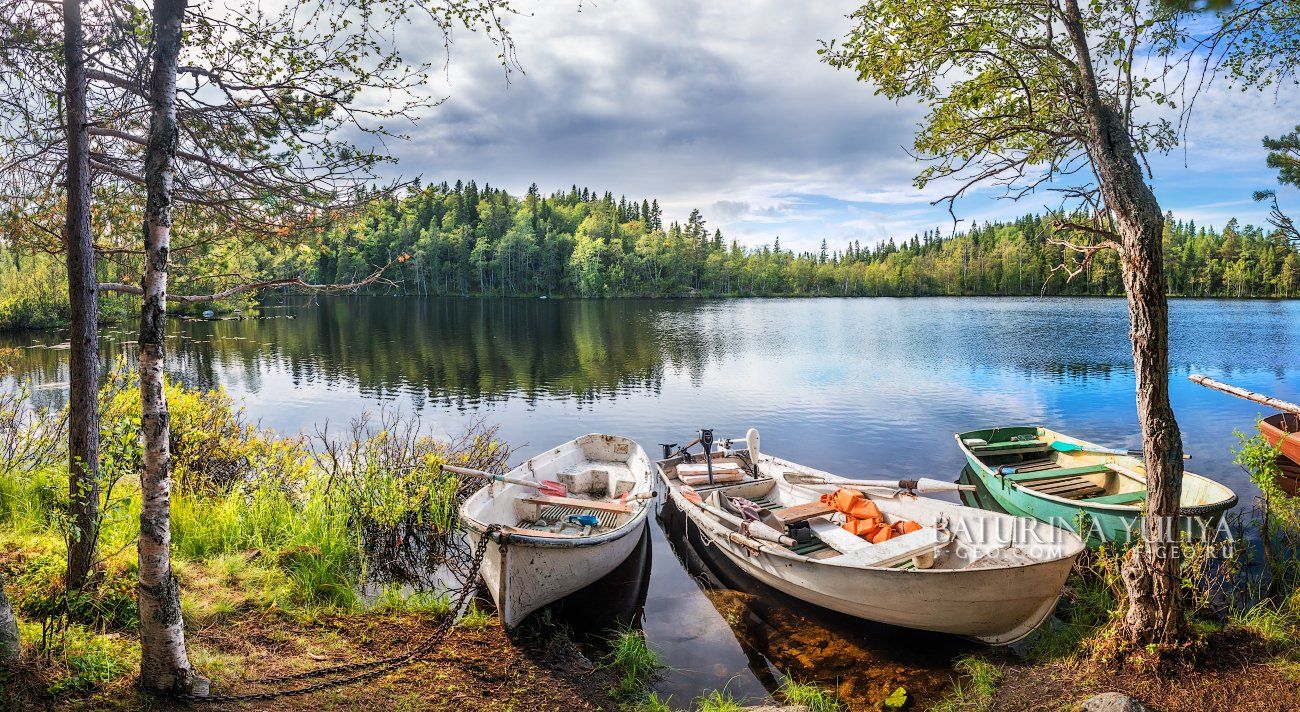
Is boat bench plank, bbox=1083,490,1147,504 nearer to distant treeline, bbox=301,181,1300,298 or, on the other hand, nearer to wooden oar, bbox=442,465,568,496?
wooden oar, bbox=442,465,568,496

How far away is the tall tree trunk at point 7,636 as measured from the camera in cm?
467

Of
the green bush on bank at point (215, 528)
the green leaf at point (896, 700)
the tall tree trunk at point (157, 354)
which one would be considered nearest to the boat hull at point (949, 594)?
the green leaf at point (896, 700)

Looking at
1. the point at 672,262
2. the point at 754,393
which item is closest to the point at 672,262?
the point at 672,262

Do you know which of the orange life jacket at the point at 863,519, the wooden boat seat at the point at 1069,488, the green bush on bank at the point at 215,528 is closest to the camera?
the green bush on bank at the point at 215,528

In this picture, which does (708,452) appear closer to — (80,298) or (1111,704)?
(1111,704)

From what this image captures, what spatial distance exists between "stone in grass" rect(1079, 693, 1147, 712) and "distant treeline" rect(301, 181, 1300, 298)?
112 m

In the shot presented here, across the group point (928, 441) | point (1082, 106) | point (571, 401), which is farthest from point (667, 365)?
point (1082, 106)

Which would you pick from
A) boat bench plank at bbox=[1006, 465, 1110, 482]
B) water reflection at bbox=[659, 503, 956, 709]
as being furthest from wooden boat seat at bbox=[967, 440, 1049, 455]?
water reflection at bbox=[659, 503, 956, 709]

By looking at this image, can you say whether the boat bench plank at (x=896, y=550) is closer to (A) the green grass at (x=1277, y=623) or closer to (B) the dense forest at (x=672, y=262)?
(A) the green grass at (x=1277, y=623)

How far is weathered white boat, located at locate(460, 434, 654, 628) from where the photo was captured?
8.89 meters

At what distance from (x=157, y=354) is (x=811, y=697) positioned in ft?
24.0

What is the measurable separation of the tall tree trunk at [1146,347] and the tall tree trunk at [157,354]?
7948 millimetres

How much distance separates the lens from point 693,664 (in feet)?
29.5

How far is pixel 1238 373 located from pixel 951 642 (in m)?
34.3
